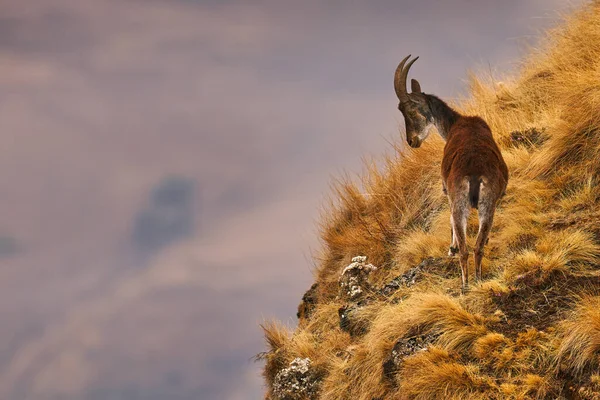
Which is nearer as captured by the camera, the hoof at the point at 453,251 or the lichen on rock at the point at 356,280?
the hoof at the point at 453,251

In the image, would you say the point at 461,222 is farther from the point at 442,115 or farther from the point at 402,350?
the point at 442,115

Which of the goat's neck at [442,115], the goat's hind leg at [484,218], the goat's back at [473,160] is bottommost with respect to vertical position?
the goat's hind leg at [484,218]

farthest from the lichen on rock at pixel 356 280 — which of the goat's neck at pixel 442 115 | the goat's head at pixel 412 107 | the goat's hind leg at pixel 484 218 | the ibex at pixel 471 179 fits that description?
the goat's hind leg at pixel 484 218

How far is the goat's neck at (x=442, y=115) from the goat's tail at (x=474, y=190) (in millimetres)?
1636

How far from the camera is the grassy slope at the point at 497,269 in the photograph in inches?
264

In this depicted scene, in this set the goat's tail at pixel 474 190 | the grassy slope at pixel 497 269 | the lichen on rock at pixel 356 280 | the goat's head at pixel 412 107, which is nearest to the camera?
the grassy slope at pixel 497 269

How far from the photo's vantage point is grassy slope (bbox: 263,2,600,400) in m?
6.70

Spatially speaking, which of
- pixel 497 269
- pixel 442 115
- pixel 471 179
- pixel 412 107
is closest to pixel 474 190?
pixel 471 179

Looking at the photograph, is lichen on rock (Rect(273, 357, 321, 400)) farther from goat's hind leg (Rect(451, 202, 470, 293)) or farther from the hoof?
goat's hind leg (Rect(451, 202, 470, 293))

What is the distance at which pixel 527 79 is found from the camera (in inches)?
527

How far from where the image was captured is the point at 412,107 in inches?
370

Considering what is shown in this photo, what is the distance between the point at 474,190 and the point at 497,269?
55.3 inches

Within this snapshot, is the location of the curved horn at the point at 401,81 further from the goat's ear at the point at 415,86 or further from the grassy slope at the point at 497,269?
the grassy slope at the point at 497,269

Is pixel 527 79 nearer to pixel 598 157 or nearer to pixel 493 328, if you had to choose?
pixel 598 157
